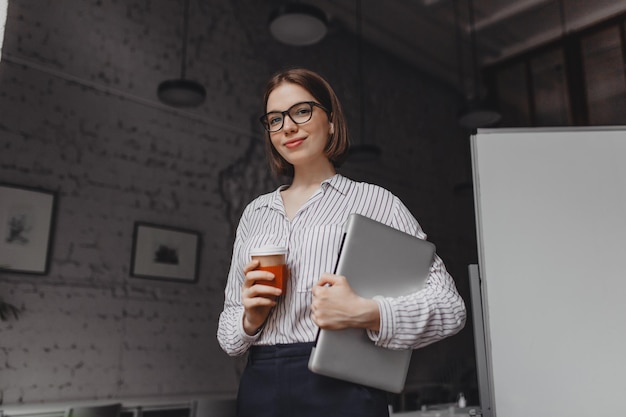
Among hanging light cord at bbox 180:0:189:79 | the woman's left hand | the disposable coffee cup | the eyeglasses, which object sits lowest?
the woman's left hand

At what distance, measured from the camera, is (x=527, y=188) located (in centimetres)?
181

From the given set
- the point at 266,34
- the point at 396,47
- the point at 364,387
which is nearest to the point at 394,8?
the point at 396,47

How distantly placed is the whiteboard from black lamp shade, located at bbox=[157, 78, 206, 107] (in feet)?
8.92

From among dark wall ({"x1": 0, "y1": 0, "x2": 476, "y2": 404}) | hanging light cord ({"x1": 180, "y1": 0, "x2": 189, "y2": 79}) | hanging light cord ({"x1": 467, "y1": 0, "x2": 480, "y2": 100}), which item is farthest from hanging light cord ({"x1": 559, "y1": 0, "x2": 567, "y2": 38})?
hanging light cord ({"x1": 180, "y1": 0, "x2": 189, "y2": 79})

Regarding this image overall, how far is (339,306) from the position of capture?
0.96 metres

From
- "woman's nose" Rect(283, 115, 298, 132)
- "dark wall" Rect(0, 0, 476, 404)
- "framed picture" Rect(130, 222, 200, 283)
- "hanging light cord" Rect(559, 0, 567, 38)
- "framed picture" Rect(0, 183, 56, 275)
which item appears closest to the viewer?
"woman's nose" Rect(283, 115, 298, 132)

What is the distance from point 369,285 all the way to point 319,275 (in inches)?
4.0

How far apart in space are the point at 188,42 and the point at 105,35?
0.77 meters

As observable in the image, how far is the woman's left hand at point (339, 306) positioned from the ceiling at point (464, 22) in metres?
5.58

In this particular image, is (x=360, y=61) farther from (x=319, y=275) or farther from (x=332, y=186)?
(x=319, y=275)

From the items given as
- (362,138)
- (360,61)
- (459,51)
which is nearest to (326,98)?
(362,138)

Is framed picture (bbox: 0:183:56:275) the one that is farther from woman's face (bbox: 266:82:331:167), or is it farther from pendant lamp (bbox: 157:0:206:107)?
woman's face (bbox: 266:82:331:167)

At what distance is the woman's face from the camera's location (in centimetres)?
119

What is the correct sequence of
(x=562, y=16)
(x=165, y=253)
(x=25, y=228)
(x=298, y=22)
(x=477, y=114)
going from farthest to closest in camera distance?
1. (x=562, y=16)
2. (x=477, y=114)
3. (x=165, y=253)
4. (x=25, y=228)
5. (x=298, y=22)
